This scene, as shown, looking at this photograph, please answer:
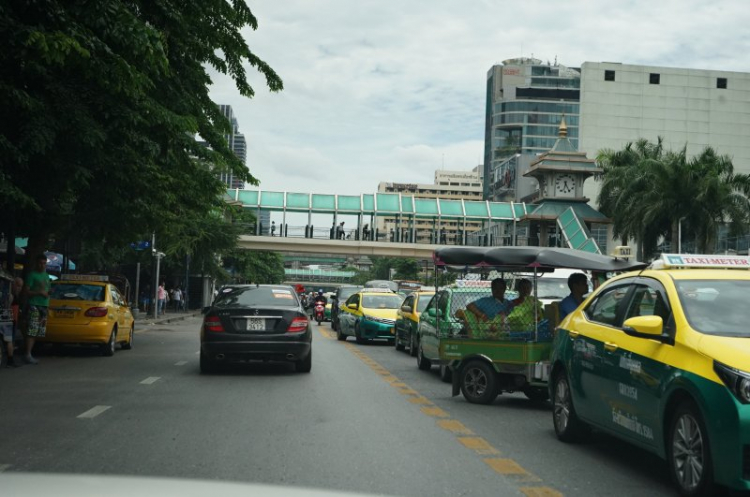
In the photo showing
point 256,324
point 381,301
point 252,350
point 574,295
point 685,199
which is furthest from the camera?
Answer: point 685,199

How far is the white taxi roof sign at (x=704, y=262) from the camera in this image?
316 inches

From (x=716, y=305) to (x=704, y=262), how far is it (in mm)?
782

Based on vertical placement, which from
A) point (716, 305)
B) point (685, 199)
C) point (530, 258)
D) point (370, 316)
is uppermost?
point (685, 199)

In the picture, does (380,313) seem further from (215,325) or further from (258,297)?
(215,325)

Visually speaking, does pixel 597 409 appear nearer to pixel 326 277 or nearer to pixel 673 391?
pixel 673 391

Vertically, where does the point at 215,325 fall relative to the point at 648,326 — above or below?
below

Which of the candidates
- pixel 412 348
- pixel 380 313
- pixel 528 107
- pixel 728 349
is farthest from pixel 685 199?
pixel 528 107

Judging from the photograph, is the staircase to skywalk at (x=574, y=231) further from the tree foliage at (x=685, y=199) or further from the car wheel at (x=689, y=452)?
the car wheel at (x=689, y=452)

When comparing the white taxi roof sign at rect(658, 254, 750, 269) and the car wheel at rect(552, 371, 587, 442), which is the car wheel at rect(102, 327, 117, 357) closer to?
the car wheel at rect(552, 371, 587, 442)

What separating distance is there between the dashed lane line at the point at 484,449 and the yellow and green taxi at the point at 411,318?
7.59 metres

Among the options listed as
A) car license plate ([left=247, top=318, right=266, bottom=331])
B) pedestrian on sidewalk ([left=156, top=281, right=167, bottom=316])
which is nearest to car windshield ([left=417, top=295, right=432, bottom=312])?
car license plate ([left=247, top=318, right=266, bottom=331])

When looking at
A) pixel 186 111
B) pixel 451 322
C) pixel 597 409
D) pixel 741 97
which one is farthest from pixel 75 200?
pixel 741 97

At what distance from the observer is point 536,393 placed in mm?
12992

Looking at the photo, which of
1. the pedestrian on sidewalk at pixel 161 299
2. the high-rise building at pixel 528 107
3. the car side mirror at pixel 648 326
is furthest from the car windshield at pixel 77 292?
the high-rise building at pixel 528 107
